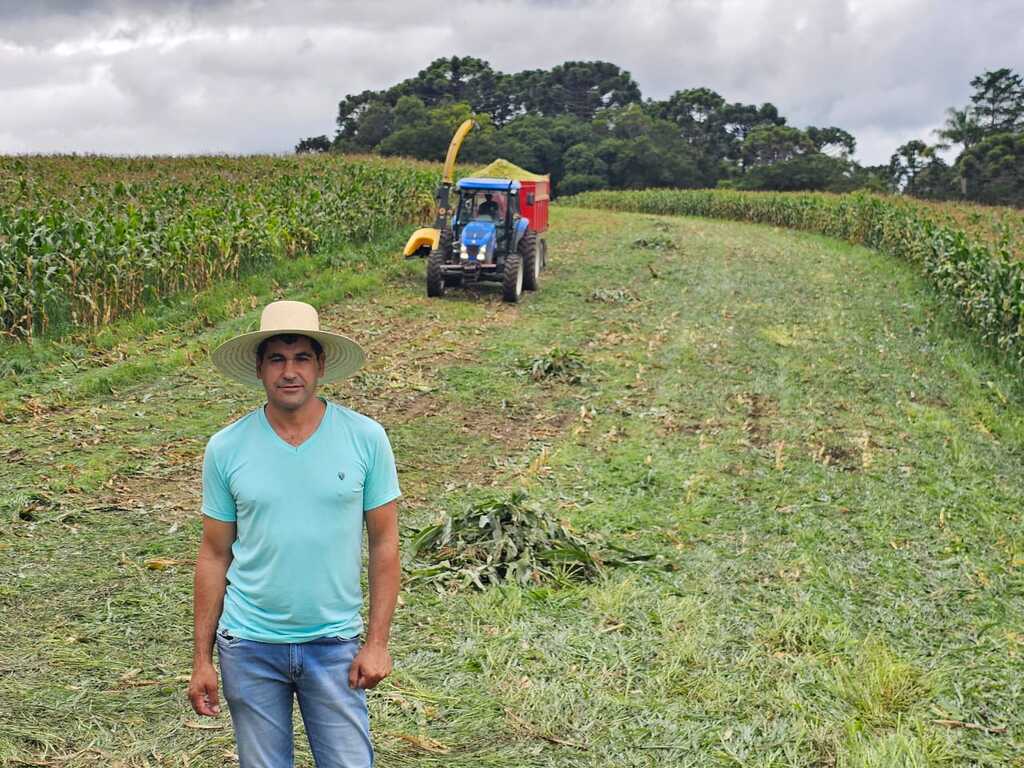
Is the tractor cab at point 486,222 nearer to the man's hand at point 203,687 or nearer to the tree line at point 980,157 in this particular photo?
the man's hand at point 203,687

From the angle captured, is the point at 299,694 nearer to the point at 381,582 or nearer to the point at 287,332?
the point at 381,582

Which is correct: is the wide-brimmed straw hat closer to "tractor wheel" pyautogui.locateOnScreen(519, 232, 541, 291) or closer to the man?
the man

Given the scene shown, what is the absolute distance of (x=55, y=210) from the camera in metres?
15.3

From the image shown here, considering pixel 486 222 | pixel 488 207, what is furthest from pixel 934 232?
pixel 486 222

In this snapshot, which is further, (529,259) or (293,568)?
(529,259)

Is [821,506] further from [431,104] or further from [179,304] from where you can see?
[431,104]

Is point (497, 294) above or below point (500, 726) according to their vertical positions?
above

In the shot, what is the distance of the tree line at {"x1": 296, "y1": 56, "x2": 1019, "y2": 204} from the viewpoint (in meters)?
64.2

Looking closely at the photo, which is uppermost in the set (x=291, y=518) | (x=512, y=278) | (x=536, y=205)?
(x=536, y=205)

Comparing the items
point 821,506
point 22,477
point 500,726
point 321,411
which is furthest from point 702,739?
point 22,477

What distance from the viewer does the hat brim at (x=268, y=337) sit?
10.3 ft

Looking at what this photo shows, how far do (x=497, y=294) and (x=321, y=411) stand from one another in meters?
14.7

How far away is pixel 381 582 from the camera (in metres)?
3.09

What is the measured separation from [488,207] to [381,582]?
567 inches
